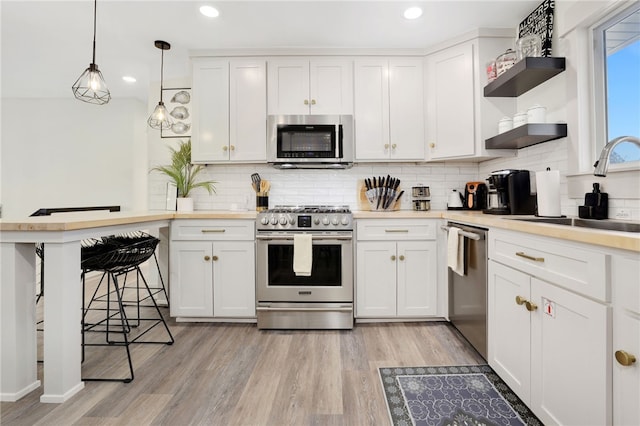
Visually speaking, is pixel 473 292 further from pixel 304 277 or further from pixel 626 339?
pixel 304 277

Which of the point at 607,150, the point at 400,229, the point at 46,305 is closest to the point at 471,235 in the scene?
the point at 400,229

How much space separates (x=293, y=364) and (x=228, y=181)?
2015 mm

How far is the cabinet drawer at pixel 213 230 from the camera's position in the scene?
8.38 ft

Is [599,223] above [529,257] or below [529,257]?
above

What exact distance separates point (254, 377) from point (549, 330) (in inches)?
61.9

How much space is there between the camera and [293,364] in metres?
1.95

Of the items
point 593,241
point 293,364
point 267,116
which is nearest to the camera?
point 593,241

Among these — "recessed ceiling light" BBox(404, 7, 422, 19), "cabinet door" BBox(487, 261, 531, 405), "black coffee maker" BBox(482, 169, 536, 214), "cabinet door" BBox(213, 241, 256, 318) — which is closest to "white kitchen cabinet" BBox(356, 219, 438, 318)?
"black coffee maker" BBox(482, 169, 536, 214)

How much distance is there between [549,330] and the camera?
1.28 meters

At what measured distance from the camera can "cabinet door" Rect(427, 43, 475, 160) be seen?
2.62 m

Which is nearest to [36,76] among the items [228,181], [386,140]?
[228,181]

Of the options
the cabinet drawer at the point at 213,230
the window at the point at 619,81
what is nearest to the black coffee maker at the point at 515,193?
the window at the point at 619,81

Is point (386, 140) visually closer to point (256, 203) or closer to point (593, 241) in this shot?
point (256, 203)

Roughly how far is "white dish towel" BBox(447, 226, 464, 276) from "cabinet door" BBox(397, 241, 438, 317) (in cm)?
26
